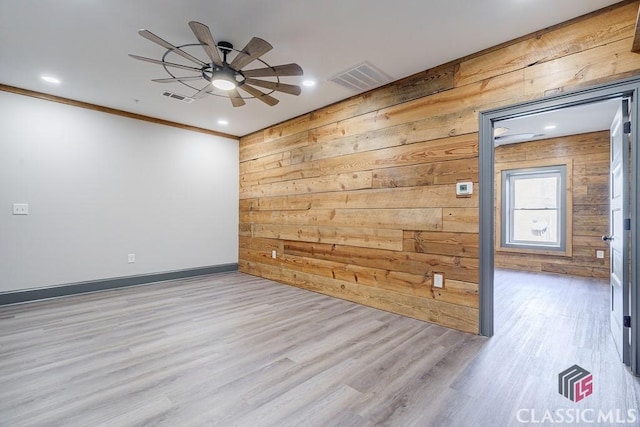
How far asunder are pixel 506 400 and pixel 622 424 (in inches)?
21.0

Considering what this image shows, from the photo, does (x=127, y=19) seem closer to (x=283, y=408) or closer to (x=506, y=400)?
(x=283, y=408)

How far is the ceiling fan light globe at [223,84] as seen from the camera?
8.32 ft

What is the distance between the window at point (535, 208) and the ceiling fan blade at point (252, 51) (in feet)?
19.4

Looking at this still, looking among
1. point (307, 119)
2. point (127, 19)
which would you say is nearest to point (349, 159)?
point (307, 119)

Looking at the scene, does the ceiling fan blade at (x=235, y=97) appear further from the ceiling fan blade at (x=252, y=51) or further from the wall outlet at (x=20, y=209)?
the wall outlet at (x=20, y=209)

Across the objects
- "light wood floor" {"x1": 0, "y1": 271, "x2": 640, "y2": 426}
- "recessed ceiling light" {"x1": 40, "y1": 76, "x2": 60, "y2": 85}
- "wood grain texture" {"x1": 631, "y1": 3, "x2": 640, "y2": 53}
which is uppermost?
"recessed ceiling light" {"x1": 40, "y1": 76, "x2": 60, "y2": 85}

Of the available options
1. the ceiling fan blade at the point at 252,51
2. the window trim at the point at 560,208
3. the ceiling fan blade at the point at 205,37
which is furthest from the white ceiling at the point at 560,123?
the ceiling fan blade at the point at 205,37

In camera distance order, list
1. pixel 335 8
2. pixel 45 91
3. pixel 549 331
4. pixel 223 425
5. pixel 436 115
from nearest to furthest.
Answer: pixel 223 425
pixel 335 8
pixel 549 331
pixel 436 115
pixel 45 91

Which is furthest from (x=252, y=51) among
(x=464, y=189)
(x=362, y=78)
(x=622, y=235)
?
(x=622, y=235)

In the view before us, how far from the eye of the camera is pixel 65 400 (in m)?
1.72

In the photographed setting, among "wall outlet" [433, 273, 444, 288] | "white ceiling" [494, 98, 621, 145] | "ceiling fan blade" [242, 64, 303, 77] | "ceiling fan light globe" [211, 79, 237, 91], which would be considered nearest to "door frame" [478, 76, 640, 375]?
"wall outlet" [433, 273, 444, 288]

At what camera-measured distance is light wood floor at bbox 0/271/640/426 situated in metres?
1.63

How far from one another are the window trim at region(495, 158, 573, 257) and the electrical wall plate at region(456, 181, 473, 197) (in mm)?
4023

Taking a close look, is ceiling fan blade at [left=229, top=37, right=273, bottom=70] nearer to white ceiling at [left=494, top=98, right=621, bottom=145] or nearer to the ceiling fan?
the ceiling fan
